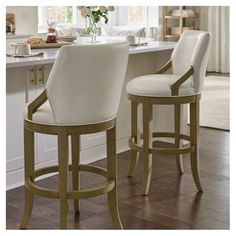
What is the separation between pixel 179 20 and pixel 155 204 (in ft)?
23.3

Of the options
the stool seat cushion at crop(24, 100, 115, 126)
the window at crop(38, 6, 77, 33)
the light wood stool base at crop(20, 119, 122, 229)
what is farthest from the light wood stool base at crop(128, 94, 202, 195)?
the window at crop(38, 6, 77, 33)

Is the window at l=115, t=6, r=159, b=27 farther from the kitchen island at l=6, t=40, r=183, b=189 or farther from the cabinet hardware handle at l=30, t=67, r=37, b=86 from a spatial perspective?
the cabinet hardware handle at l=30, t=67, r=37, b=86

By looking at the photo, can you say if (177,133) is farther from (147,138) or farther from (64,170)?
(64,170)

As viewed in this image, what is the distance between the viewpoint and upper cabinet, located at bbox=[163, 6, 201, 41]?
973 cm

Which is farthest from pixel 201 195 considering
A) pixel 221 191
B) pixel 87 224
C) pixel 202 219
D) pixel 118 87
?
pixel 118 87

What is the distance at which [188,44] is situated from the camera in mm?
3861

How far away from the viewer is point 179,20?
1008 cm

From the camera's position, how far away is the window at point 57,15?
29.1 feet

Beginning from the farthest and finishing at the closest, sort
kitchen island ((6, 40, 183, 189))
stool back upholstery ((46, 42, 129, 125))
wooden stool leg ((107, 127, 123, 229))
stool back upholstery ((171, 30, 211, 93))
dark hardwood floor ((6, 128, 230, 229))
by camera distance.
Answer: kitchen island ((6, 40, 183, 189))
stool back upholstery ((171, 30, 211, 93))
dark hardwood floor ((6, 128, 230, 229))
wooden stool leg ((107, 127, 123, 229))
stool back upholstery ((46, 42, 129, 125))

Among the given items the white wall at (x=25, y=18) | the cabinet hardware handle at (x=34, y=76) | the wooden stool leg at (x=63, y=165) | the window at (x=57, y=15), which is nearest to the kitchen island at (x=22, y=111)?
the cabinet hardware handle at (x=34, y=76)

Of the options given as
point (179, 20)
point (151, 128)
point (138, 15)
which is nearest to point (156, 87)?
point (151, 128)

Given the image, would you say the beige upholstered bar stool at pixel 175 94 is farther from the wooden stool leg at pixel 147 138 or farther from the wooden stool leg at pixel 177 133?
the wooden stool leg at pixel 177 133

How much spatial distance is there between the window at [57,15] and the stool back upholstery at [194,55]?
517 centimetres

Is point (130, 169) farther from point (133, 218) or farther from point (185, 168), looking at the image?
point (133, 218)
